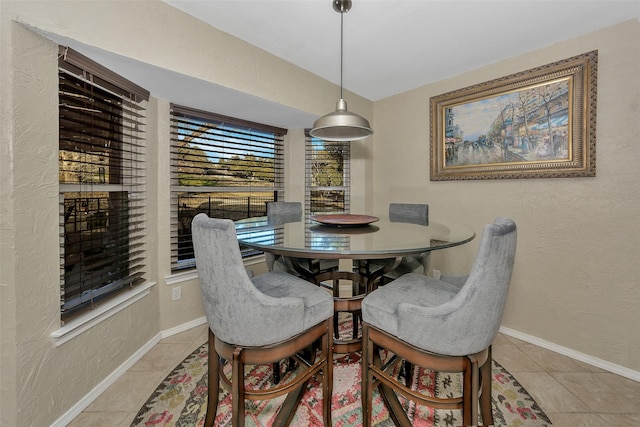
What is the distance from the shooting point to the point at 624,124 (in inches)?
70.6

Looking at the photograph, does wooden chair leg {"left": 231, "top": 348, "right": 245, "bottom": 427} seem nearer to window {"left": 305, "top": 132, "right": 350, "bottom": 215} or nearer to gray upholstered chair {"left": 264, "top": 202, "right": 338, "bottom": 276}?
gray upholstered chair {"left": 264, "top": 202, "right": 338, "bottom": 276}

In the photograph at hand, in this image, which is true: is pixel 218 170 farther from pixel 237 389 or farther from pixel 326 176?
pixel 237 389

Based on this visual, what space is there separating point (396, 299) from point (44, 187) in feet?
5.84

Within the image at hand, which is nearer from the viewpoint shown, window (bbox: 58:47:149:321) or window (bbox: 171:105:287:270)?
window (bbox: 58:47:149:321)

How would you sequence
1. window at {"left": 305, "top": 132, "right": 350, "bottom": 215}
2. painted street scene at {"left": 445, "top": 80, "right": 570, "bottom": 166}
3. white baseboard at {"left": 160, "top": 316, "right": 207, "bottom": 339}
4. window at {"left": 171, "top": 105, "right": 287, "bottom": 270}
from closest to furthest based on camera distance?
painted street scene at {"left": 445, "top": 80, "right": 570, "bottom": 166} → white baseboard at {"left": 160, "top": 316, "right": 207, "bottom": 339} → window at {"left": 171, "top": 105, "right": 287, "bottom": 270} → window at {"left": 305, "top": 132, "right": 350, "bottom": 215}

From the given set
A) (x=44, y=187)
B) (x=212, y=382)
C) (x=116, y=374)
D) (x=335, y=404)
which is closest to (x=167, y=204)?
(x=44, y=187)

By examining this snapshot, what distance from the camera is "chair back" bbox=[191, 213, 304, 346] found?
103 centimetres

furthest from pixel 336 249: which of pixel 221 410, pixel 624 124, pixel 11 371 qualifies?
pixel 624 124

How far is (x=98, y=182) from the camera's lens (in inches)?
67.9

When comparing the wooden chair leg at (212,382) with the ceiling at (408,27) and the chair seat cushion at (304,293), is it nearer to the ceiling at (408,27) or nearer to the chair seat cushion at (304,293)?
the chair seat cushion at (304,293)

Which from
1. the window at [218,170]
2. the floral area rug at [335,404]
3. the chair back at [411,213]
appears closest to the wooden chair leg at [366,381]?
the floral area rug at [335,404]

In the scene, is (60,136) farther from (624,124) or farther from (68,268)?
(624,124)

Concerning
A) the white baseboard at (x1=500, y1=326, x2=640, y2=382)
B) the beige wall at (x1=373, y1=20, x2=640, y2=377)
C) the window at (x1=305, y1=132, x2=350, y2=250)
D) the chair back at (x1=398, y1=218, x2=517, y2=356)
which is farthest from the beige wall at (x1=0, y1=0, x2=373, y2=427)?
the white baseboard at (x1=500, y1=326, x2=640, y2=382)

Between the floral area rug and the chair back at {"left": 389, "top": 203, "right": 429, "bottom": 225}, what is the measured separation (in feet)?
4.11
